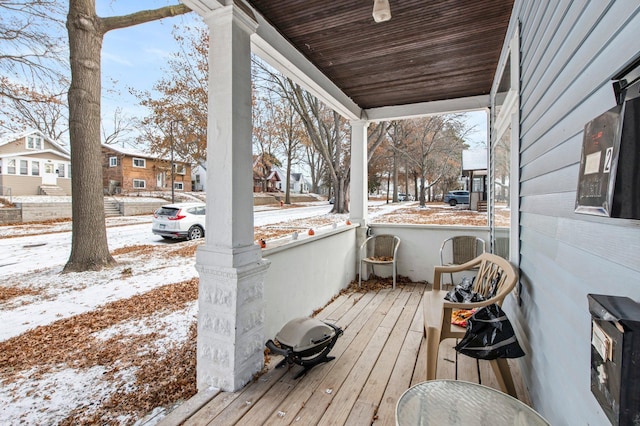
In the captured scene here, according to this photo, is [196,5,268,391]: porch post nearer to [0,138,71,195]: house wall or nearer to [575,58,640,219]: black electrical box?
[575,58,640,219]: black electrical box

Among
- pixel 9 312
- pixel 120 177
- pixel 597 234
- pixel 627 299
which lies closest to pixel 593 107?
pixel 597 234

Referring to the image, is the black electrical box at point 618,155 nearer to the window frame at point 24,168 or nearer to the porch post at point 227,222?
the porch post at point 227,222

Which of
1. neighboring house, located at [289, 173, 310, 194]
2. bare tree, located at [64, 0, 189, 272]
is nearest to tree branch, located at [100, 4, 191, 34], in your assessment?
bare tree, located at [64, 0, 189, 272]

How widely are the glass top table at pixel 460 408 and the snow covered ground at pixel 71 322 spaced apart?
1.55 metres

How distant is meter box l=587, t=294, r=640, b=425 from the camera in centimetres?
56

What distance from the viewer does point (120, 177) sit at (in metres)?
21.2

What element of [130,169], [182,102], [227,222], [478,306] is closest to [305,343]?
[227,222]

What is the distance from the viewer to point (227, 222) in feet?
6.30

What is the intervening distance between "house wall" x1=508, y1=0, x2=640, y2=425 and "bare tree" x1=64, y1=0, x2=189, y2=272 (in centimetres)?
567

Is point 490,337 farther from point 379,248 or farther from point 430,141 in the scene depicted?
point 430,141

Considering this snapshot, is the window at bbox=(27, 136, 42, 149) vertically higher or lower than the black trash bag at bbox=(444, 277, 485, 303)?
higher

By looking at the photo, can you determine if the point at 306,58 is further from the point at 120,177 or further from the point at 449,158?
the point at 120,177

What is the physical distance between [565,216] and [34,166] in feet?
78.4

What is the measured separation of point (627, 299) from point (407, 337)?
2208 millimetres
